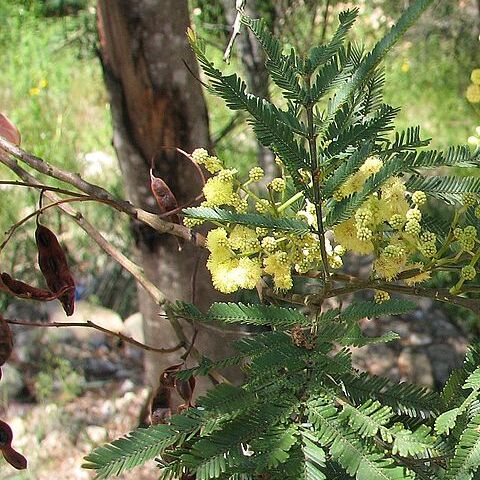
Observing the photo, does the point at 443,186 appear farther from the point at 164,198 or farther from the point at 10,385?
the point at 10,385

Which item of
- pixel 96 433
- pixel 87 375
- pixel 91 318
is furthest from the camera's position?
pixel 91 318

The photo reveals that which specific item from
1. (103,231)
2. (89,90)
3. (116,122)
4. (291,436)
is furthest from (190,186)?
(89,90)

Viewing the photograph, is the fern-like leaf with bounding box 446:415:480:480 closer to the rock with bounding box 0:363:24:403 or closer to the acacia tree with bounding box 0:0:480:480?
the acacia tree with bounding box 0:0:480:480

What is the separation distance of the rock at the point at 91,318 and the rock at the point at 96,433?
478 millimetres

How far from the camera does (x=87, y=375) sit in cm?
271

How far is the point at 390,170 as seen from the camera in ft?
1.83

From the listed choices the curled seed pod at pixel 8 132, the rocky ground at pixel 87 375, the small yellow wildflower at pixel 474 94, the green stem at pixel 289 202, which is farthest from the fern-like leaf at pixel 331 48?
the rocky ground at pixel 87 375

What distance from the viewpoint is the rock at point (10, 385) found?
2.52 m

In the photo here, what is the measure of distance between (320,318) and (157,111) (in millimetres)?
904

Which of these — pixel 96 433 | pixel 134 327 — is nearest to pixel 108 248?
pixel 96 433

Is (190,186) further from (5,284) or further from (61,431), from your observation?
(61,431)

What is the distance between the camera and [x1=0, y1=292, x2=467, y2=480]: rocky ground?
7.60 ft

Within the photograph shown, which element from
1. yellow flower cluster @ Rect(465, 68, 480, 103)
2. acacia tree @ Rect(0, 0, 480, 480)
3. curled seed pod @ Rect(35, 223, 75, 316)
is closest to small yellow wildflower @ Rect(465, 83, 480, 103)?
yellow flower cluster @ Rect(465, 68, 480, 103)

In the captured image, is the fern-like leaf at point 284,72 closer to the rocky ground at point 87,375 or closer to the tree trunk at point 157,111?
the tree trunk at point 157,111
